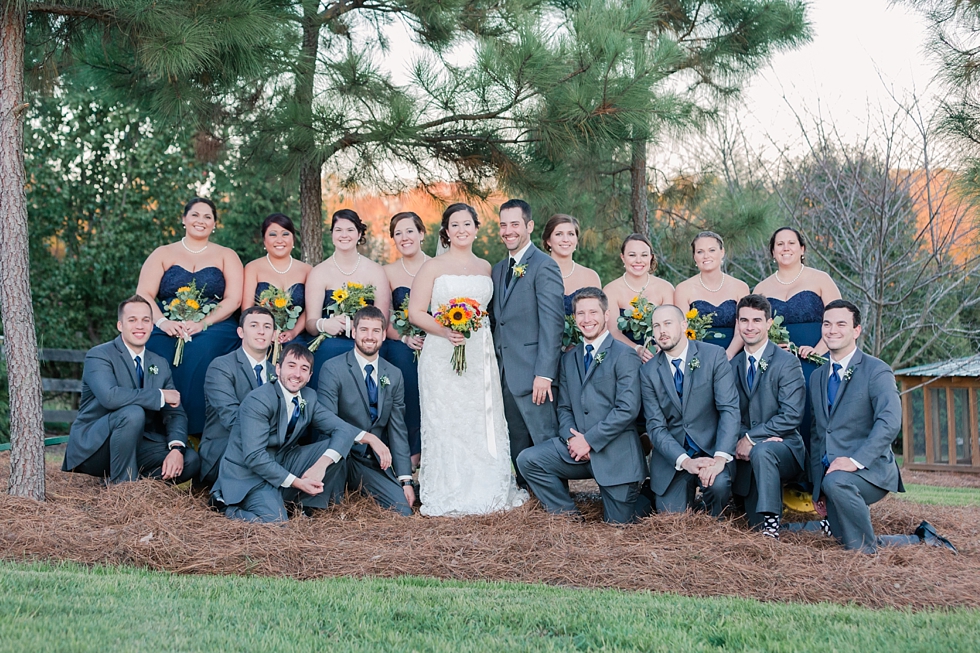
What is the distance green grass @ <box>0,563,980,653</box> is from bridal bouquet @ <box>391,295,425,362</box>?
278 cm

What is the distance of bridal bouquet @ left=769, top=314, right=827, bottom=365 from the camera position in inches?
252

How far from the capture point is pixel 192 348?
708 centimetres

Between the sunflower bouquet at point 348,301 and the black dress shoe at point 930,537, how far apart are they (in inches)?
164

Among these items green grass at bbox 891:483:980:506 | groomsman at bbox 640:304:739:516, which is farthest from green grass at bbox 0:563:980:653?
green grass at bbox 891:483:980:506

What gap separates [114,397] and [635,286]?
3.97m

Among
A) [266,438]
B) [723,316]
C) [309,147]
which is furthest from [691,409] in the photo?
[309,147]

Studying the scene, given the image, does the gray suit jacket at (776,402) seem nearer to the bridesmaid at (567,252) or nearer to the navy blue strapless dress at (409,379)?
the bridesmaid at (567,252)

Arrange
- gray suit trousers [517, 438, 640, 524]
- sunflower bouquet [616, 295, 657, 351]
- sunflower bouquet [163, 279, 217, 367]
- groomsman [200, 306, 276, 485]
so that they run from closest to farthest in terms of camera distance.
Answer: gray suit trousers [517, 438, 640, 524]
groomsman [200, 306, 276, 485]
sunflower bouquet [616, 295, 657, 351]
sunflower bouquet [163, 279, 217, 367]

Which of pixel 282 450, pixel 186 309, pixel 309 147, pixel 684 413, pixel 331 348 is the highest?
pixel 309 147

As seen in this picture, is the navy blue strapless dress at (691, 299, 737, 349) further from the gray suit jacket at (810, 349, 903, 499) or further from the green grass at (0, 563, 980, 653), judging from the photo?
the green grass at (0, 563, 980, 653)

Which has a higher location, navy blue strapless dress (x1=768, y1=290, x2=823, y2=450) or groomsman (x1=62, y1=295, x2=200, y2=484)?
navy blue strapless dress (x1=768, y1=290, x2=823, y2=450)

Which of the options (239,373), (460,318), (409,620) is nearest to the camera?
(409,620)

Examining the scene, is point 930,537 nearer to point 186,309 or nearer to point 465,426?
point 465,426

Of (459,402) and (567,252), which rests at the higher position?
(567,252)
